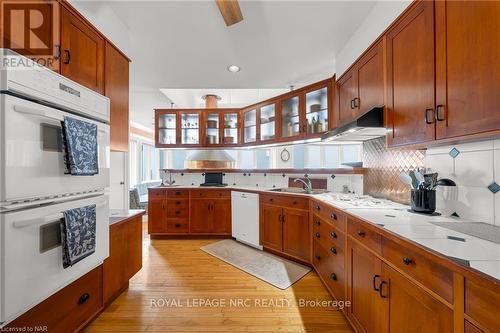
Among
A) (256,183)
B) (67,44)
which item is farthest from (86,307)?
(256,183)

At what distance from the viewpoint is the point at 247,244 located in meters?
3.33

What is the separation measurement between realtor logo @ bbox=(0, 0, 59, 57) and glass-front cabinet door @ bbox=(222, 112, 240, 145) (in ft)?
8.80

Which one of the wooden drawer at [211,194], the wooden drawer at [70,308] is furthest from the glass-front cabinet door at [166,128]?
the wooden drawer at [70,308]

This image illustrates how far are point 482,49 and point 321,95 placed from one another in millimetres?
1922

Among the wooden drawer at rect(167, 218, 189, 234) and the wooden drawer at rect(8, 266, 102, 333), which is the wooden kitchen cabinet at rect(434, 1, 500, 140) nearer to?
the wooden drawer at rect(8, 266, 102, 333)

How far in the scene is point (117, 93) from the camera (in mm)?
1982

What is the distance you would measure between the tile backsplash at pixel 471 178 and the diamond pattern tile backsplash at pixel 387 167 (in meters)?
0.24

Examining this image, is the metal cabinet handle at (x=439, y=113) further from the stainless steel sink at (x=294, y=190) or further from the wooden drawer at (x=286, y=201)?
the stainless steel sink at (x=294, y=190)

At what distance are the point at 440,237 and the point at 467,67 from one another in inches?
31.8

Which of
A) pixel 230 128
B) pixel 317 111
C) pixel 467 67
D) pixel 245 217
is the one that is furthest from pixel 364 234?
pixel 230 128

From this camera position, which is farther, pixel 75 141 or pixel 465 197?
pixel 465 197

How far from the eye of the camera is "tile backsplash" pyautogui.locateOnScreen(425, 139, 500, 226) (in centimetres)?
122

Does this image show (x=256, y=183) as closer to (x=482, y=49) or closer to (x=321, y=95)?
(x=321, y=95)

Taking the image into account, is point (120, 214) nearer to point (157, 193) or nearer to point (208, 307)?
point (208, 307)
